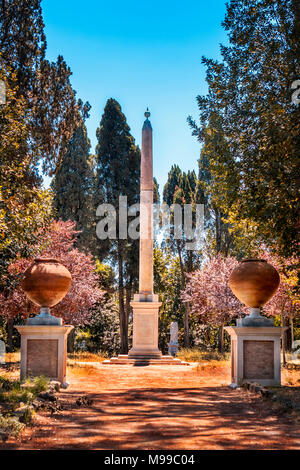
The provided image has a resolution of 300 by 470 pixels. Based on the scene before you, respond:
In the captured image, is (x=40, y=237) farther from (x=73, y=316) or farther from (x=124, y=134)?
(x=124, y=134)

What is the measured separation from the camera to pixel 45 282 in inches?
432

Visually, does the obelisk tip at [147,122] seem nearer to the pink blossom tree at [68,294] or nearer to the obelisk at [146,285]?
the obelisk at [146,285]

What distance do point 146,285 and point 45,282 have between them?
11.5 meters

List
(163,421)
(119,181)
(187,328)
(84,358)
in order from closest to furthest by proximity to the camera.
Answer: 1. (163,421)
2. (84,358)
3. (119,181)
4. (187,328)

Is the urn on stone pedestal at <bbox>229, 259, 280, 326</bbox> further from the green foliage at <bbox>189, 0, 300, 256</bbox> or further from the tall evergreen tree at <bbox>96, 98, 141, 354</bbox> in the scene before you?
the tall evergreen tree at <bbox>96, 98, 141, 354</bbox>

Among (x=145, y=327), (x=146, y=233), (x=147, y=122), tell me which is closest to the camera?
(x=145, y=327)

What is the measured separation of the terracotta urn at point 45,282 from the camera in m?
11.0

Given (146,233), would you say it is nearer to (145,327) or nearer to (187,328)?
(145,327)

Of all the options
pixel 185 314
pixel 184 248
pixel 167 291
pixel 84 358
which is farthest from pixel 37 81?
pixel 167 291

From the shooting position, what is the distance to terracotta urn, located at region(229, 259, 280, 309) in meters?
10.8

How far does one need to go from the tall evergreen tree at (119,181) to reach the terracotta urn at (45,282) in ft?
68.1

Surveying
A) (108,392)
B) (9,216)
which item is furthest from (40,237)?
(108,392)

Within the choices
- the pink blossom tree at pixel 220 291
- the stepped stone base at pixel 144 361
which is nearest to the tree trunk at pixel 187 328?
the pink blossom tree at pixel 220 291

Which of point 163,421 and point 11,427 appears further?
point 163,421
